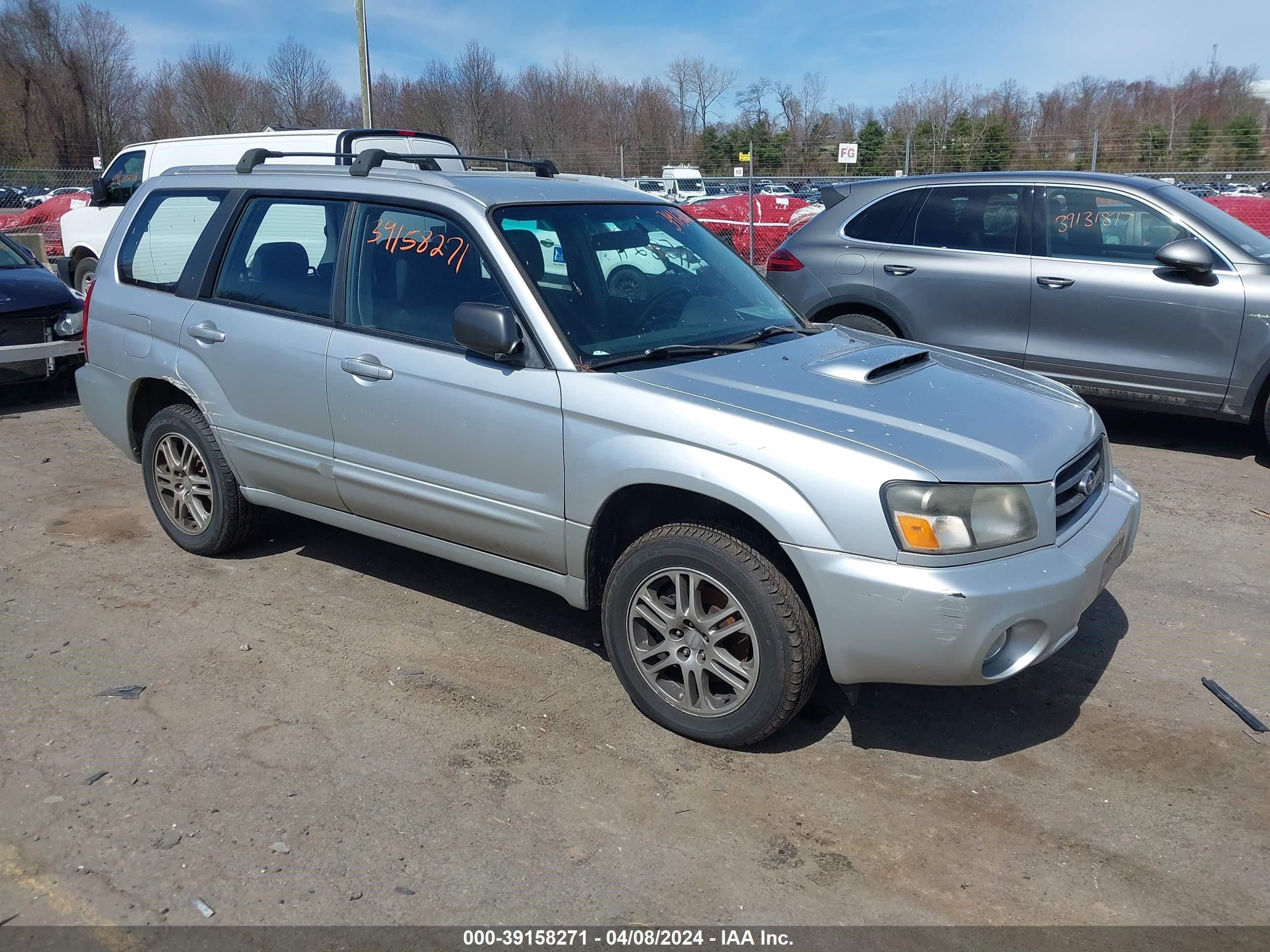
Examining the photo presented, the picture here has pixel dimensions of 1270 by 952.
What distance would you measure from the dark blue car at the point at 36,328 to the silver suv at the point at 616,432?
3.84 m

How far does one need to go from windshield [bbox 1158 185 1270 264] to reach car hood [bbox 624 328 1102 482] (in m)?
3.40

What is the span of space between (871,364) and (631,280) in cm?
100

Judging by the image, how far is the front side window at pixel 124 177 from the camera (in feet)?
43.2

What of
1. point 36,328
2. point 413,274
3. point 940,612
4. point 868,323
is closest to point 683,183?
point 868,323

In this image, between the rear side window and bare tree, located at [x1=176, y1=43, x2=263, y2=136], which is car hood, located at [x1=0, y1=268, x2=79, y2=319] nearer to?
the rear side window

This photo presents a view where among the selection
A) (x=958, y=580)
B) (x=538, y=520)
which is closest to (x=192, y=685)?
(x=538, y=520)

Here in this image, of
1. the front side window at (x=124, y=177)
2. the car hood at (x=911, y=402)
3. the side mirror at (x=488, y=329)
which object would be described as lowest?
the car hood at (x=911, y=402)

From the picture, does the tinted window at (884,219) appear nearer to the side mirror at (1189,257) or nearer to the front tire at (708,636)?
the side mirror at (1189,257)

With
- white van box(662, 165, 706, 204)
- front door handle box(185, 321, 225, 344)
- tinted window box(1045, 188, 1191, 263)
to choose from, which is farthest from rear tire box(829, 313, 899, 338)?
white van box(662, 165, 706, 204)

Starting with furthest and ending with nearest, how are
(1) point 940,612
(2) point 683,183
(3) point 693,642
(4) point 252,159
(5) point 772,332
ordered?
(2) point 683,183 < (4) point 252,159 < (5) point 772,332 < (3) point 693,642 < (1) point 940,612

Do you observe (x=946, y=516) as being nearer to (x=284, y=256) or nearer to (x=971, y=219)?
(x=284, y=256)

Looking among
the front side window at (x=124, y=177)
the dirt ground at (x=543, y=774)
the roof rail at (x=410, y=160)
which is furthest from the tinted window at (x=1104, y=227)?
the front side window at (x=124, y=177)

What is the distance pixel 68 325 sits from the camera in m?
8.53

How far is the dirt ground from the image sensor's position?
2.82m
